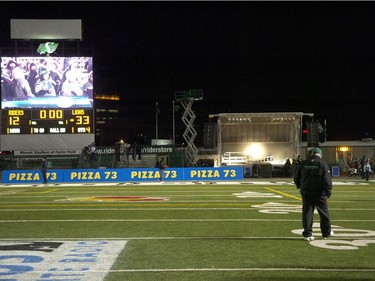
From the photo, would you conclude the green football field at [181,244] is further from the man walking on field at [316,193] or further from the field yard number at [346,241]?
the man walking on field at [316,193]

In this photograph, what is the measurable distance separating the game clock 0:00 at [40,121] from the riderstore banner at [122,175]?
152 inches

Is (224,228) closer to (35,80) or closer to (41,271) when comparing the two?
(41,271)

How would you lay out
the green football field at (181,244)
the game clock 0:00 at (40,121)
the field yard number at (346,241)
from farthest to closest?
1. the game clock 0:00 at (40,121)
2. the field yard number at (346,241)
3. the green football field at (181,244)

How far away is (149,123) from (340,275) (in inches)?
4116

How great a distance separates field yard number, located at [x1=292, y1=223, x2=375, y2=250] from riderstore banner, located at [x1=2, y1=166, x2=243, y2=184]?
19.9 metres

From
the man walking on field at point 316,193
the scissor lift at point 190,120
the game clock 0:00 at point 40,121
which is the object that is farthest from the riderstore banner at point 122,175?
the man walking on field at point 316,193

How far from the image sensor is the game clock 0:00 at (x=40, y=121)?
31922mm

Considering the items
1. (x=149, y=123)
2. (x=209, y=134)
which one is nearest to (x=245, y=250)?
(x=209, y=134)

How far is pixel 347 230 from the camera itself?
9102 mm

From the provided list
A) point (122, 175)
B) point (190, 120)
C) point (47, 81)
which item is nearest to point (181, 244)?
point (122, 175)

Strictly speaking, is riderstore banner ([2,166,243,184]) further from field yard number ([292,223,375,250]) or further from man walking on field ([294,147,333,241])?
man walking on field ([294,147,333,241])

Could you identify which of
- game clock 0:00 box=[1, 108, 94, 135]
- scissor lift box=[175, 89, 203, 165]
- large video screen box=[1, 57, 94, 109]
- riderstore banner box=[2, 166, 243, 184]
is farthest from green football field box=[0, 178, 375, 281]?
scissor lift box=[175, 89, 203, 165]

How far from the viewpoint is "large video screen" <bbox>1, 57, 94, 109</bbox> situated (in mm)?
32500

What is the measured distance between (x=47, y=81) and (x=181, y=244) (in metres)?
27.9
